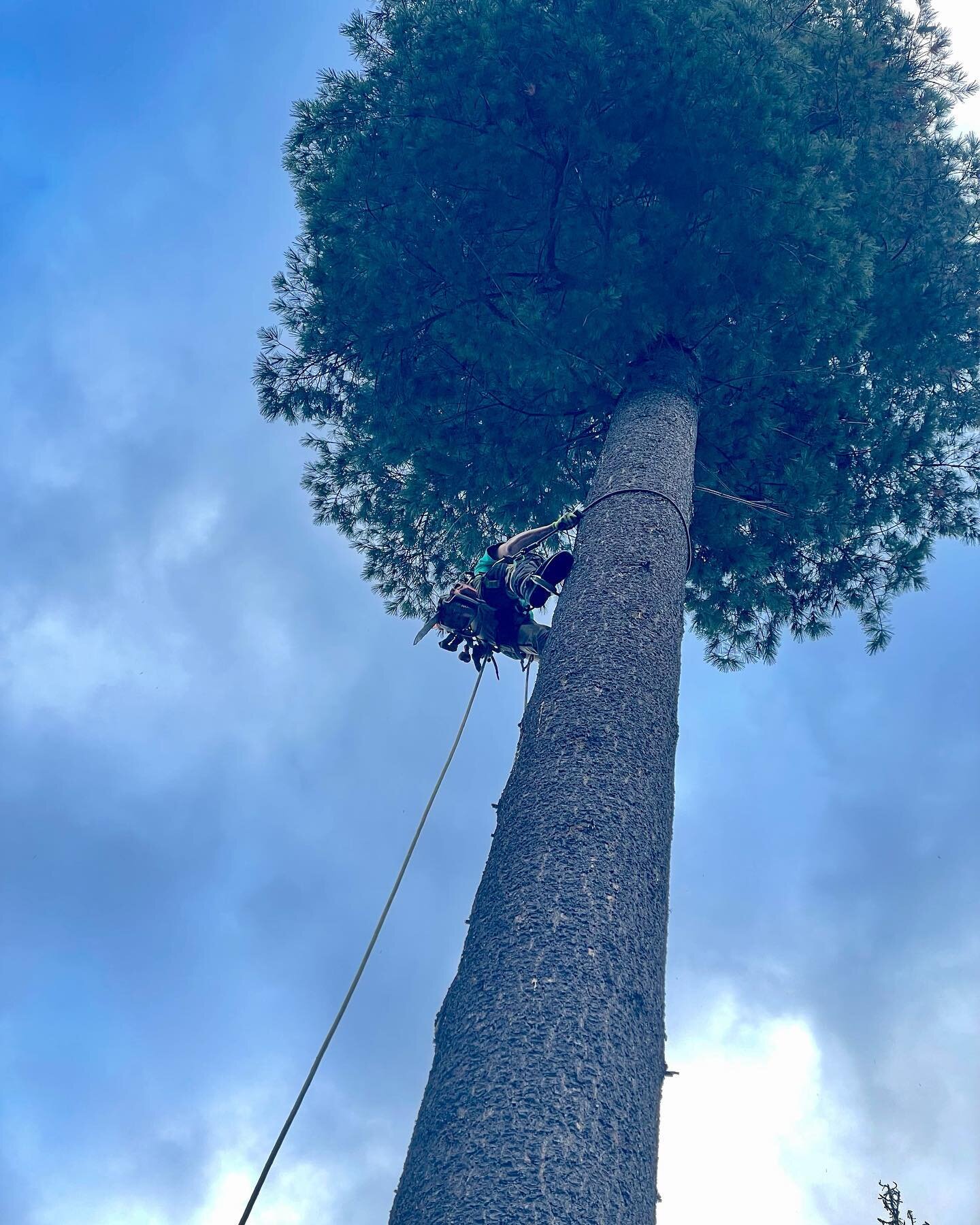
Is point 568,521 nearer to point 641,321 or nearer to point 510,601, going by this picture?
point 510,601

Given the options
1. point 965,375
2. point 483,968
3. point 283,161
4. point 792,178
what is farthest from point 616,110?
point 483,968

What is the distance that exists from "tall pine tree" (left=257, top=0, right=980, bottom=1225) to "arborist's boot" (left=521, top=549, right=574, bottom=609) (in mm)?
489

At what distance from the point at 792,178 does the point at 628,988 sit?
5.26 m

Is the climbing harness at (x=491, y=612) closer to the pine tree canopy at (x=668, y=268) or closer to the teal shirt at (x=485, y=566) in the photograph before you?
the teal shirt at (x=485, y=566)

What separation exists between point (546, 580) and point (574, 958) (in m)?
3.09

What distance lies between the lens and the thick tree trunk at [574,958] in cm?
238

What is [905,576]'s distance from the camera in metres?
8.48

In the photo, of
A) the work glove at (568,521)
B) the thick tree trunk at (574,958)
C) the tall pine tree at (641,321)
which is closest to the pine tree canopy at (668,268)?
the tall pine tree at (641,321)

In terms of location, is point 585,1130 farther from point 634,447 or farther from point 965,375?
point 965,375

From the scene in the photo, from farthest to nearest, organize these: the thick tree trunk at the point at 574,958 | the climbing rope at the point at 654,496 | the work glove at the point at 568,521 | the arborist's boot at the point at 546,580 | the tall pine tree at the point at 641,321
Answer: the work glove at the point at 568,521, the arborist's boot at the point at 546,580, the climbing rope at the point at 654,496, the tall pine tree at the point at 641,321, the thick tree trunk at the point at 574,958

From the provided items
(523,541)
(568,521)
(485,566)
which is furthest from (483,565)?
(568,521)

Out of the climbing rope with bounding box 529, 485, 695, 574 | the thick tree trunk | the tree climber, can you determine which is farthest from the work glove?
the thick tree trunk

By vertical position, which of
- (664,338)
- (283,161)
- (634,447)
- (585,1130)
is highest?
(283,161)

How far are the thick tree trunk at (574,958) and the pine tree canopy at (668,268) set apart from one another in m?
2.75
